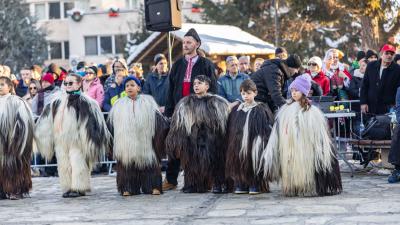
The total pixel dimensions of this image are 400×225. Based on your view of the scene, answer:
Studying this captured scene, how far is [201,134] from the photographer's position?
36.2ft

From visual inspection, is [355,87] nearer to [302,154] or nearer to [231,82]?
[231,82]

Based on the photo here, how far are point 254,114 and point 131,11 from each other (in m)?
40.1

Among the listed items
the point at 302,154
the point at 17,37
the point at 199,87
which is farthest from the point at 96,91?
the point at 17,37

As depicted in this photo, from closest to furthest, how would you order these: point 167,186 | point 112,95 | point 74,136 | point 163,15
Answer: point 74,136 → point 167,186 → point 163,15 → point 112,95

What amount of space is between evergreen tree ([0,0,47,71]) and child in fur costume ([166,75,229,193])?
28.6 m

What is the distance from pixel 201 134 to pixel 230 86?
10.1 ft

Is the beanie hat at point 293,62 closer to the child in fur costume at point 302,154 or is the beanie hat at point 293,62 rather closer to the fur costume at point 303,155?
the child in fur costume at point 302,154

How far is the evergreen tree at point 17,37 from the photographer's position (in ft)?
128

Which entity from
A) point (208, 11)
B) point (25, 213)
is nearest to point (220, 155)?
point (25, 213)

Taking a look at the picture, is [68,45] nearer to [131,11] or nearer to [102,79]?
[131,11]

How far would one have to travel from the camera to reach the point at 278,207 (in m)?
9.58

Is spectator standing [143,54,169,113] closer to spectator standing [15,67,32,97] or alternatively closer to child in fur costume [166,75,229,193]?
child in fur costume [166,75,229,193]

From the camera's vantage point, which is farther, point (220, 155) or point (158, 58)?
point (158, 58)

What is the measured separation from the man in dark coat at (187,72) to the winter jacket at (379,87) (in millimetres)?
2820
